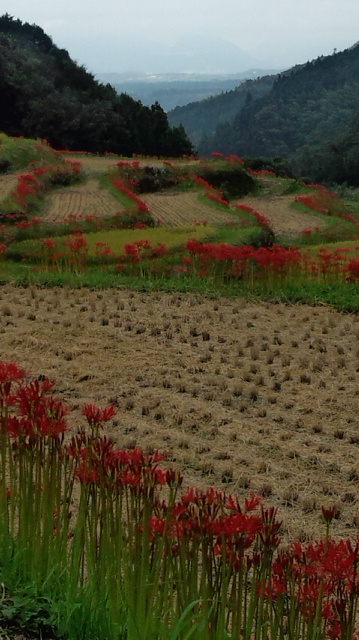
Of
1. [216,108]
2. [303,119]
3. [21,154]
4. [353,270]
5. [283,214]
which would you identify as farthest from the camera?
[216,108]

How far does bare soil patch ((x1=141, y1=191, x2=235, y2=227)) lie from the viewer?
65.1 feet

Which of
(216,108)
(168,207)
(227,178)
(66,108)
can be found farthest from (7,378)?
(216,108)

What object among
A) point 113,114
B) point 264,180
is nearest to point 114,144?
point 113,114

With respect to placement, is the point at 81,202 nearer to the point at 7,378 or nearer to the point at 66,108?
the point at 66,108

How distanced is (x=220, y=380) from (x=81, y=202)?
15591 mm

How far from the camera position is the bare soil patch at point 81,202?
19.1 meters

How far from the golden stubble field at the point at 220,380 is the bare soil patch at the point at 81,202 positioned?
8.89 metres

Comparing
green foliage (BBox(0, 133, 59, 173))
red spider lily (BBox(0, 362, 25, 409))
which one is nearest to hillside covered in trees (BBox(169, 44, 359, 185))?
green foliage (BBox(0, 133, 59, 173))

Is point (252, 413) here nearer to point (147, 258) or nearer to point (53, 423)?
point (53, 423)

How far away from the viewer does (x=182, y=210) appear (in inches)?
862

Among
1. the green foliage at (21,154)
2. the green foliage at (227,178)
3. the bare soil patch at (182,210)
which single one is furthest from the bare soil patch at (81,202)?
the green foliage at (227,178)

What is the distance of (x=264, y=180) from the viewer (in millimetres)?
32500

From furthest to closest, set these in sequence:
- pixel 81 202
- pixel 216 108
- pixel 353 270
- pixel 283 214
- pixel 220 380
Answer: pixel 216 108
pixel 283 214
pixel 81 202
pixel 353 270
pixel 220 380

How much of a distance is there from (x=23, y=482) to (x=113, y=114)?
38104 mm
